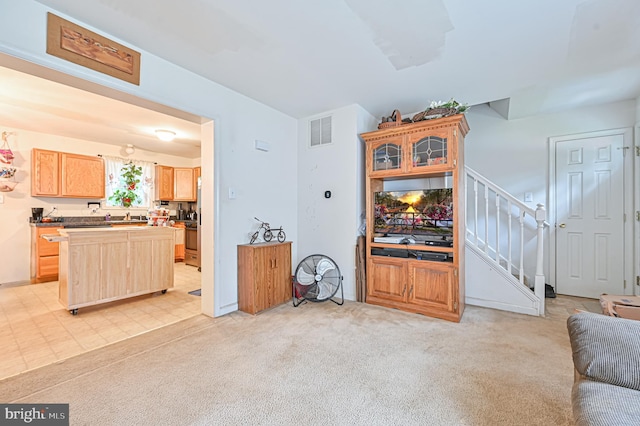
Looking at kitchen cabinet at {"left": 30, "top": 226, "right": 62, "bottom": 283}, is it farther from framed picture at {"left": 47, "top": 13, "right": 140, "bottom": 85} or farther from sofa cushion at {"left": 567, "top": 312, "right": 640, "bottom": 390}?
sofa cushion at {"left": 567, "top": 312, "right": 640, "bottom": 390}

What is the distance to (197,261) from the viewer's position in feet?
18.0

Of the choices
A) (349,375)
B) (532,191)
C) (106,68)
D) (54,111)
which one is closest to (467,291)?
(532,191)

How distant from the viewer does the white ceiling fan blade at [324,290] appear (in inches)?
127

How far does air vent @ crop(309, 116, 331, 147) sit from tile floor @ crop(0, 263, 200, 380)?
2.56m

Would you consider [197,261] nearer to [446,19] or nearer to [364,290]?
[364,290]

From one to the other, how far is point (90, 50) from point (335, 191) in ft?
8.53

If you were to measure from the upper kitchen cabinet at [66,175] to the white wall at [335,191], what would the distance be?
3.94m

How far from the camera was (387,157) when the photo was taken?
10.6 ft

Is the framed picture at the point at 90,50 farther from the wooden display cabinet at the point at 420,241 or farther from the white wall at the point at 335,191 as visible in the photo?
the wooden display cabinet at the point at 420,241

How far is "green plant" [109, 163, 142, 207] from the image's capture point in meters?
5.43

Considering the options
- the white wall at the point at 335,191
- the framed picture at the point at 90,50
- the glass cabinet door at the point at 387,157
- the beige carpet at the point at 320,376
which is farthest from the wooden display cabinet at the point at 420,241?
the framed picture at the point at 90,50

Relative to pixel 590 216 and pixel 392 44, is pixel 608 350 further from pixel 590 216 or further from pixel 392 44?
pixel 590 216

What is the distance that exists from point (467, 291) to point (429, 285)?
720 millimetres

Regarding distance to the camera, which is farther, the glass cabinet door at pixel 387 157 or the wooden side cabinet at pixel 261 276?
the glass cabinet door at pixel 387 157
